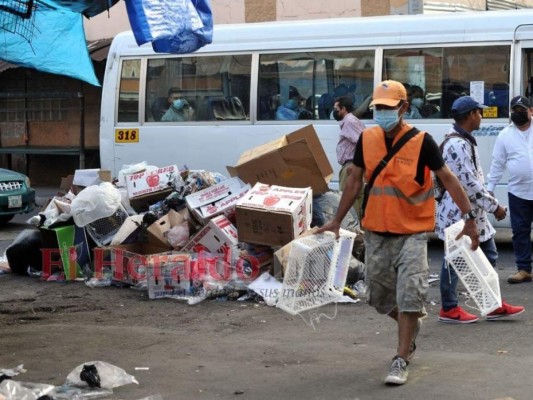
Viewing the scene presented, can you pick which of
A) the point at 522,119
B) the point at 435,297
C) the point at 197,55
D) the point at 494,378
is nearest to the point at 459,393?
the point at 494,378

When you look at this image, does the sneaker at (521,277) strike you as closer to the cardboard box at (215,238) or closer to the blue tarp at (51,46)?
the cardboard box at (215,238)

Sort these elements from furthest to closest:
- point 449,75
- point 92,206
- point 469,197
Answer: point 449,75 < point 92,206 < point 469,197

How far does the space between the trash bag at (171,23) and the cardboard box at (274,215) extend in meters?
2.05

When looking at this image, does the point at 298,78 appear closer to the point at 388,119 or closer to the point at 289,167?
the point at 289,167

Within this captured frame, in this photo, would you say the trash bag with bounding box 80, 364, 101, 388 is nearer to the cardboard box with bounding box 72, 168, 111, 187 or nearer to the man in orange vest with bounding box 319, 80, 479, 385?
the man in orange vest with bounding box 319, 80, 479, 385

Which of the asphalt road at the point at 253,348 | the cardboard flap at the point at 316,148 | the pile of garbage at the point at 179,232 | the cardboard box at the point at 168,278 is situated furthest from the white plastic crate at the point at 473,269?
the cardboard flap at the point at 316,148

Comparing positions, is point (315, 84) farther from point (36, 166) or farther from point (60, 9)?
point (36, 166)

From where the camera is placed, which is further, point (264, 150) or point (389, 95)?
point (264, 150)

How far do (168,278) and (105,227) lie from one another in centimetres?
138

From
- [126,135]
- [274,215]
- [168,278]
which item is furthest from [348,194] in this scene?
[126,135]

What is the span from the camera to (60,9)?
7812 mm

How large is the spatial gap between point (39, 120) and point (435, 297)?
15.5 m

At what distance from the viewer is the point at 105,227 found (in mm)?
9984

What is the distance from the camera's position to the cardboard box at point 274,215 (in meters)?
8.95
